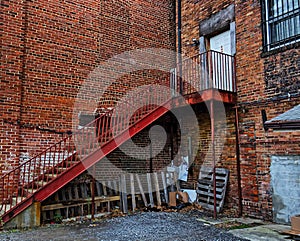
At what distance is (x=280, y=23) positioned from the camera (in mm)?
7086

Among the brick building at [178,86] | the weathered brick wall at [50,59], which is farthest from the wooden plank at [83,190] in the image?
the weathered brick wall at [50,59]

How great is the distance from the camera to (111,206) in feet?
26.1

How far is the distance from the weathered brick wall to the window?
3.94 metres

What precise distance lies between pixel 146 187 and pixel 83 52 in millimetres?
4210

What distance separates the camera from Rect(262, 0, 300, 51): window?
6779 mm

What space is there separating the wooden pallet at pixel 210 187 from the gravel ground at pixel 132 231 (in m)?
1.00

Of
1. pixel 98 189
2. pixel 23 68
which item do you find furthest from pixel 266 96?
pixel 23 68

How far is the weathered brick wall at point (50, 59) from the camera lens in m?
7.11

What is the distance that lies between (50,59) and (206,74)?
4.09 m

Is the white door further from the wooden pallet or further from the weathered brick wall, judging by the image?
the weathered brick wall

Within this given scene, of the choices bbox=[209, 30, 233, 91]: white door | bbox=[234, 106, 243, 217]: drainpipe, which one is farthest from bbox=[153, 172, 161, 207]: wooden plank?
bbox=[209, 30, 233, 91]: white door

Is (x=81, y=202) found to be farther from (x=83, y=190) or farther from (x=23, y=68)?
(x=23, y=68)

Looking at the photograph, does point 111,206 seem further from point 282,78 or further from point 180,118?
point 282,78

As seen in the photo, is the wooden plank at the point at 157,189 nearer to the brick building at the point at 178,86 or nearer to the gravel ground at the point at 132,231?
the brick building at the point at 178,86
